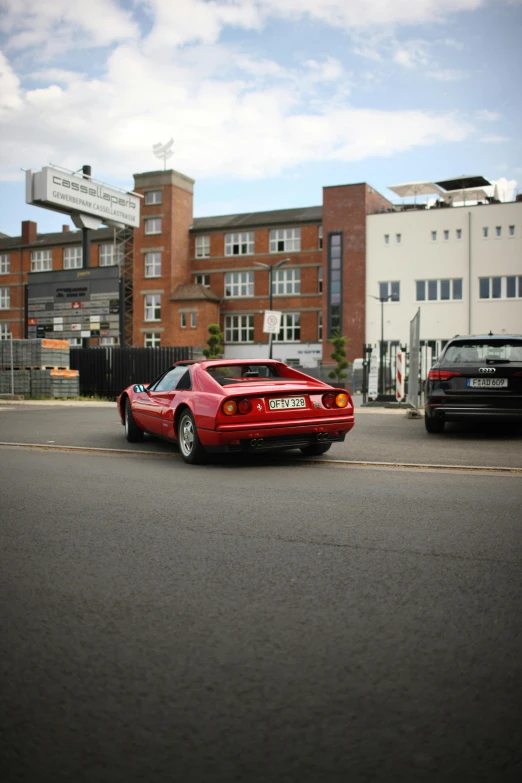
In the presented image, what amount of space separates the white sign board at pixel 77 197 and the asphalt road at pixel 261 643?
29760 millimetres

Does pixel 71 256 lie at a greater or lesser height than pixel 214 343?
greater

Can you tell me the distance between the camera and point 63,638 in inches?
117

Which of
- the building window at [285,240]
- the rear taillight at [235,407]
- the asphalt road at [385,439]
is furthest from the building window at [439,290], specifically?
the rear taillight at [235,407]

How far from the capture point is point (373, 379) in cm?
2156

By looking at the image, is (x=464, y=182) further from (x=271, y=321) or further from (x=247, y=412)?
(x=247, y=412)

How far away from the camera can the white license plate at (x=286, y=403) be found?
838cm

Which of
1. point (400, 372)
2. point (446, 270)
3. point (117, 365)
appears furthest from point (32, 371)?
point (446, 270)

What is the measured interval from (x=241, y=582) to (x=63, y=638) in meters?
1.01

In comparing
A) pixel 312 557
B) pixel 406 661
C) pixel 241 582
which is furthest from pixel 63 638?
pixel 312 557

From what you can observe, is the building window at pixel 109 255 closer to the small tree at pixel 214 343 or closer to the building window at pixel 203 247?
the building window at pixel 203 247

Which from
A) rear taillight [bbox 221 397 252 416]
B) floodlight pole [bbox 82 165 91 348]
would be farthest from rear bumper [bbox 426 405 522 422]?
floodlight pole [bbox 82 165 91 348]

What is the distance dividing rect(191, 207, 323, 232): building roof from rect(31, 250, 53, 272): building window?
47.8 feet

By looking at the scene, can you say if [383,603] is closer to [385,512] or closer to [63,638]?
[63,638]

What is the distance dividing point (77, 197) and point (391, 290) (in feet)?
92.6
